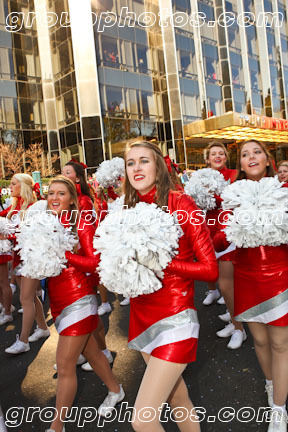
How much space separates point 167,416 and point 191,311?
4.16 ft

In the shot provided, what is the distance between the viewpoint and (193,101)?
25781 millimetres

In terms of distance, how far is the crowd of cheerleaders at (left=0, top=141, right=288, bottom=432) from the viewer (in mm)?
1792

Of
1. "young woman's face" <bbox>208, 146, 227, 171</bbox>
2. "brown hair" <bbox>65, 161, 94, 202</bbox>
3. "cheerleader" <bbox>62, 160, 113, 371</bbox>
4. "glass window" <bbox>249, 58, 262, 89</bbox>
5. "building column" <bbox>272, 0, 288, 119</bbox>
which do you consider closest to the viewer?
"cheerleader" <bbox>62, 160, 113, 371</bbox>

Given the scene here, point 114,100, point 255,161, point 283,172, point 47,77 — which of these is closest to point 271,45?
point 114,100

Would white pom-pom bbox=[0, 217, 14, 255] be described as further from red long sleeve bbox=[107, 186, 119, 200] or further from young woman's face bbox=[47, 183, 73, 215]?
red long sleeve bbox=[107, 186, 119, 200]

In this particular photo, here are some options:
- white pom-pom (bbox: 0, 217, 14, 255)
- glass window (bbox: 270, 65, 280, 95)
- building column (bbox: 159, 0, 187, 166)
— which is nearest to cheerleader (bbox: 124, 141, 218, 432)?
white pom-pom (bbox: 0, 217, 14, 255)

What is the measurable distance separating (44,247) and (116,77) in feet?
70.8

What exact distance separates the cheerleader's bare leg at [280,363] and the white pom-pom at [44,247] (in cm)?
144

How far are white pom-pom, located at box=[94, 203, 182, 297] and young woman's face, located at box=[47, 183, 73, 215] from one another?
1.27m

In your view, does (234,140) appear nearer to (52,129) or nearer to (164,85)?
(164,85)

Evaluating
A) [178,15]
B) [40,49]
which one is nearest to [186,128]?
[178,15]

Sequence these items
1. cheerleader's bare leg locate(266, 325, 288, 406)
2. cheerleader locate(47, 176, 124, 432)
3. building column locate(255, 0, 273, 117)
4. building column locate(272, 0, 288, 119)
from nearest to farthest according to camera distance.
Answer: cheerleader's bare leg locate(266, 325, 288, 406), cheerleader locate(47, 176, 124, 432), building column locate(255, 0, 273, 117), building column locate(272, 0, 288, 119)

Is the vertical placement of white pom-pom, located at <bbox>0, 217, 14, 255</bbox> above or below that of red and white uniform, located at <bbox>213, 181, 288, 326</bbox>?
above

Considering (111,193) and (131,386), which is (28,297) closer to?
(131,386)
